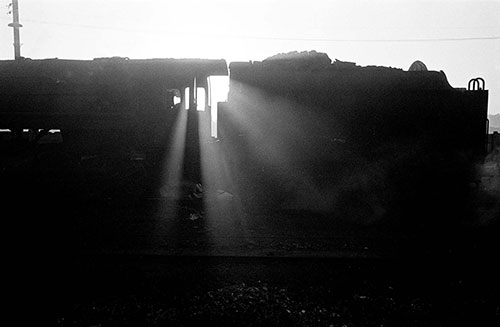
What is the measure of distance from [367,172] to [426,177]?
44.1 inches

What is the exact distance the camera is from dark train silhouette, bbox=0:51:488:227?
8.78 m

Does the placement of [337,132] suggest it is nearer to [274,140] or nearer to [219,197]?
[274,140]

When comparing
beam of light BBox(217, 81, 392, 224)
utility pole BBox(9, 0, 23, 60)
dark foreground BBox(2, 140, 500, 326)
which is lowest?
dark foreground BBox(2, 140, 500, 326)

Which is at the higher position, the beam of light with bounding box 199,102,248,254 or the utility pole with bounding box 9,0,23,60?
the utility pole with bounding box 9,0,23,60

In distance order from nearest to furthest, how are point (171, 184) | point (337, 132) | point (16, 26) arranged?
point (337, 132) → point (171, 184) → point (16, 26)

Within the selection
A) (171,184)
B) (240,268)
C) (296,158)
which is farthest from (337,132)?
(240,268)

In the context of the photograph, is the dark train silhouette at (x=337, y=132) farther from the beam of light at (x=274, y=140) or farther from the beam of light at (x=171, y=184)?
the beam of light at (x=171, y=184)

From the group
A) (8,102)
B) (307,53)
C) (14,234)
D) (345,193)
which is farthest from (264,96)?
(8,102)

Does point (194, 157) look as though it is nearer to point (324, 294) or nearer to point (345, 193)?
point (345, 193)

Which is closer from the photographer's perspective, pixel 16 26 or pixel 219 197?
pixel 219 197

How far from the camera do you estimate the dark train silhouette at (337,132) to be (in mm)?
8781

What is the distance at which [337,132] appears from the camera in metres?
9.45

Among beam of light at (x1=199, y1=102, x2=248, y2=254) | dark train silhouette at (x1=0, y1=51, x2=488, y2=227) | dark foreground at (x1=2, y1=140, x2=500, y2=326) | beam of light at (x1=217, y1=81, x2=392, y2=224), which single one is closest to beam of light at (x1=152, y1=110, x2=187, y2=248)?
dark foreground at (x1=2, y1=140, x2=500, y2=326)

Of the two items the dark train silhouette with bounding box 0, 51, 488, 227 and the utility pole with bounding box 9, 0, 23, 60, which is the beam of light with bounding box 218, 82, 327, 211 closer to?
the dark train silhouette with bounding box 0, 51, 488, 227
